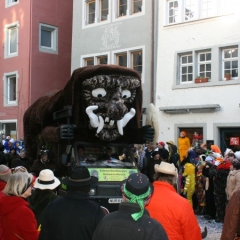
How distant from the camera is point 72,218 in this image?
13.4 ft

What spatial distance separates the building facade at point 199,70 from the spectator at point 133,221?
53.1ft

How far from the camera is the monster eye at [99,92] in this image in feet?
34.2

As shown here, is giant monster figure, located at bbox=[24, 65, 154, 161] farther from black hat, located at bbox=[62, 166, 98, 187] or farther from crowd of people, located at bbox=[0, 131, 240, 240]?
black hat, located at bbox=[62, 166, 98, 187]

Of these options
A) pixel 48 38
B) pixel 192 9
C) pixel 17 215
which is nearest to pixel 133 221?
pixel 17 215

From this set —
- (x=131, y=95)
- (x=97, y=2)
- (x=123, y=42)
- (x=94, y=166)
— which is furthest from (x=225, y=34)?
(x=94, y=166)

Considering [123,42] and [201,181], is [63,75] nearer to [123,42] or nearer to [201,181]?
[123,42]

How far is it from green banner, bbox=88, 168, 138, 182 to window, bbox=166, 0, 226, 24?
12189mm

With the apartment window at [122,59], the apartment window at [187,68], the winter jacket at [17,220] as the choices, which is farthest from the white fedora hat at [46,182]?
the apartment window at [122,59]

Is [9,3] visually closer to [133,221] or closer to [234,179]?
[234,179]

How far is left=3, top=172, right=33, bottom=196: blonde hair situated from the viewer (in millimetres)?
4852

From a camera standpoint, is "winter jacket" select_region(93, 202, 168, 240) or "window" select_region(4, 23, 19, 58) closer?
"winter jacket" select_region(93, 202, 168, 240)

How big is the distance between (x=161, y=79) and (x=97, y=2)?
255 inches

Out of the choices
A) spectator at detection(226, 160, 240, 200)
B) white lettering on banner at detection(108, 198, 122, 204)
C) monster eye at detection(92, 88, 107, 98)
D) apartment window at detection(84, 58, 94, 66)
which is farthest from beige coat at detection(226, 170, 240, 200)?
apartment window at detection(84, 58, 94, 66)

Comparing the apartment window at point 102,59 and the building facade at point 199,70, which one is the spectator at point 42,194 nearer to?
the building facade at point 199,70
